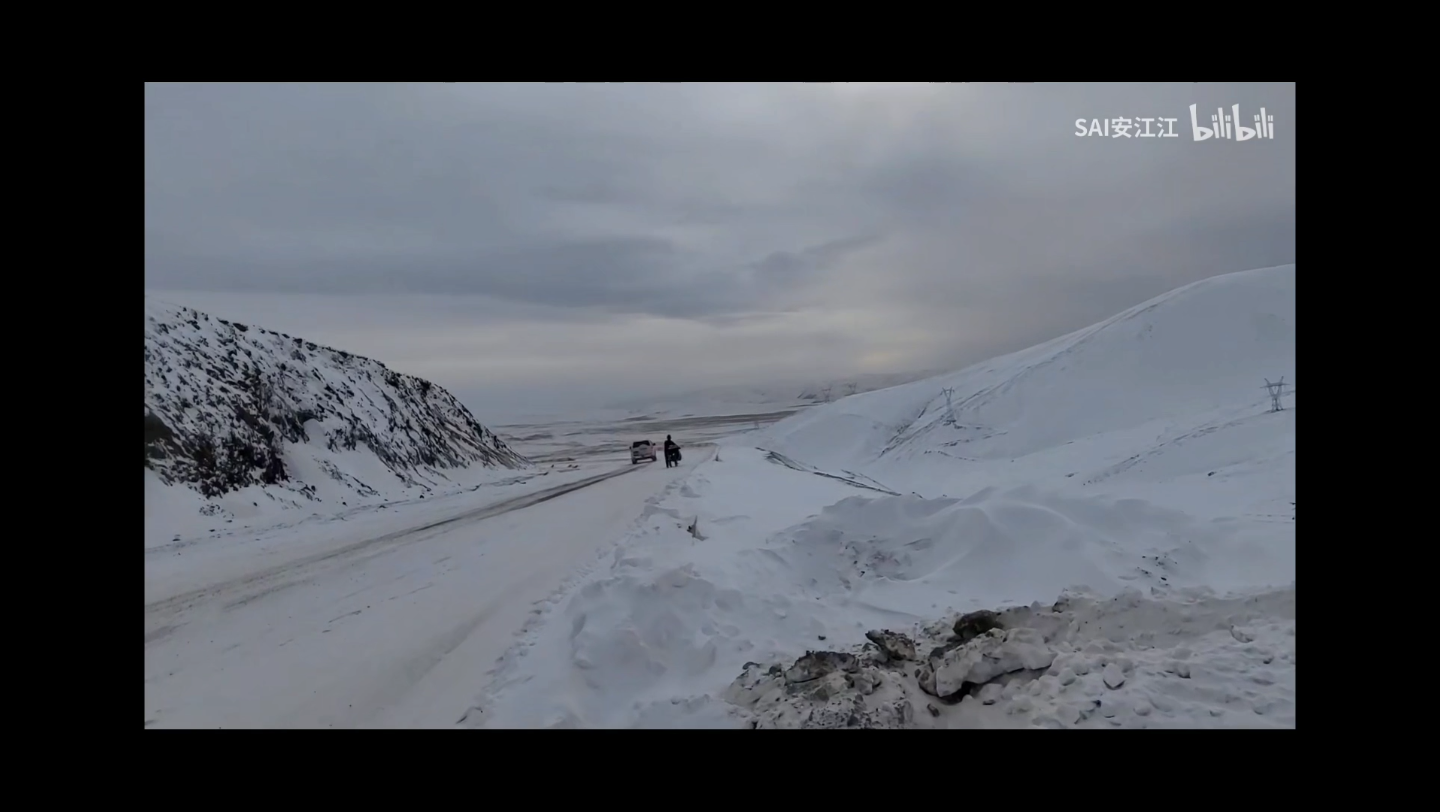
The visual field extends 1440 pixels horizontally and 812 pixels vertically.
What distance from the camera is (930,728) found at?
4523 millimetres

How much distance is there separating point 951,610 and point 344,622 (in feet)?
21.1

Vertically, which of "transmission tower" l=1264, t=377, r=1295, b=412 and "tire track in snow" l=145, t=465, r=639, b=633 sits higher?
"transmission tower" l=1264, t=377, r=1295, b=412

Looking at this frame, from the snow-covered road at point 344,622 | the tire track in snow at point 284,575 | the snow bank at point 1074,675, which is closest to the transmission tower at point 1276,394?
the snow bank at point 1074,675

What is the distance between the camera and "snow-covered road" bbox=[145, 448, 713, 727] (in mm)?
4840

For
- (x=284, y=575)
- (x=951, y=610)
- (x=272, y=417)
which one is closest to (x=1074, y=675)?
(x=951, y=610)

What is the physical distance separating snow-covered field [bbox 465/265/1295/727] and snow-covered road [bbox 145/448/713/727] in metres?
0.56

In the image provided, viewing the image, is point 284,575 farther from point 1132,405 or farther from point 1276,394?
point 1132,405

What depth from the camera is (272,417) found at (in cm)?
1535

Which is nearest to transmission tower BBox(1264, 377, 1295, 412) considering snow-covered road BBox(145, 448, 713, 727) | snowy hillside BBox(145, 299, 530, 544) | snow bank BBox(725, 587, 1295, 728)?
snow bank BBox(725, 587, 1295, 728)

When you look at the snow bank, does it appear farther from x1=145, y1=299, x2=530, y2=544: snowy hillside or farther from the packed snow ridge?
the packed snow ridge

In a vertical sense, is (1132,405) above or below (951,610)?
above

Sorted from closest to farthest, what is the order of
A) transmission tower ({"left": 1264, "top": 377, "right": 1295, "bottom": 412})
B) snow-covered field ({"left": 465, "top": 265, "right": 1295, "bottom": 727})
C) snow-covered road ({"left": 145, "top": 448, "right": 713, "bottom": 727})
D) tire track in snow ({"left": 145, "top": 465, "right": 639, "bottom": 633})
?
snow-covered field ({"left": 465, "top": 265, "right": 1295, "bottom": 727}) → snow-covered road ({"left": 145, "top": 448, "right": 713, "bottom": 727}) → tire track in snow ({"left": 145, "top": 465, "right": 639, "bottom": 633}) → transmission tower ({"left": 1264, "top": 377, "right": 1295, "bottom": 412})

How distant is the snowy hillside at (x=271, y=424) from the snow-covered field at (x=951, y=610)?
575 centimetres

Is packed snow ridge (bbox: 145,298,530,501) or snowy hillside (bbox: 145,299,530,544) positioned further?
packed snow ridge (bbox: 145,298,530,501)
